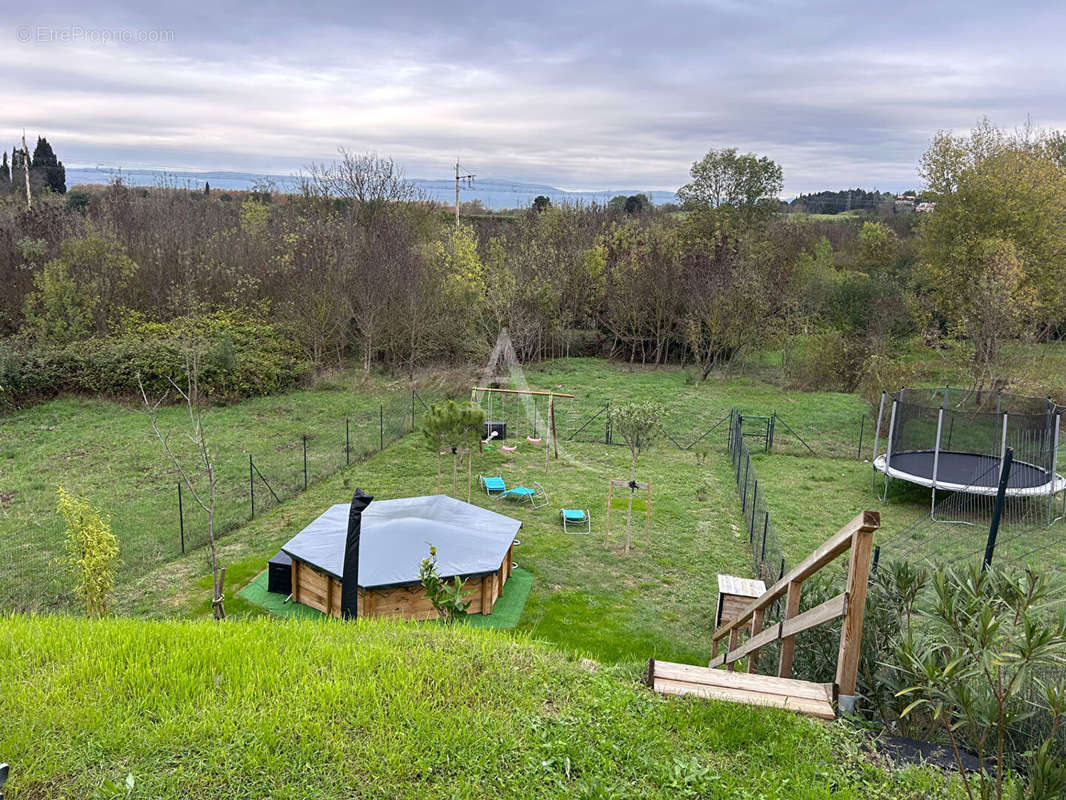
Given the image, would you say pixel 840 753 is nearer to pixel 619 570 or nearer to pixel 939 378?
pixel 619 570

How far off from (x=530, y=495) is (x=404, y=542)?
5319 mm

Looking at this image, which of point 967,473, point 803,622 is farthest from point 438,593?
point 967,473

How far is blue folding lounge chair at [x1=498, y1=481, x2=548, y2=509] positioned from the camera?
1513 centimetres

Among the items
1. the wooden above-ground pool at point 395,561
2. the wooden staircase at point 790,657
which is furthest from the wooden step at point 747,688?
the wooden above-ground pool at point 395,561

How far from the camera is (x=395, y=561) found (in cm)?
1016

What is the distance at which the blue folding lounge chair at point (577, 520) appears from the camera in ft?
45.2

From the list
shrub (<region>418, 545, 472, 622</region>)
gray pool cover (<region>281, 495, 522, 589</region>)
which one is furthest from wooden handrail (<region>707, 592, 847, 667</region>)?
gray pool cover (<region>281, 495, 522, 589</region>)

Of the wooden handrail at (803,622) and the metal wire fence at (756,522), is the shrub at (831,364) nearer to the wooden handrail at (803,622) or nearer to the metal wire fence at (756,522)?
the metal wire fence at (756,522)

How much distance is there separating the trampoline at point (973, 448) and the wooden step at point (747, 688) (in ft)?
40.9

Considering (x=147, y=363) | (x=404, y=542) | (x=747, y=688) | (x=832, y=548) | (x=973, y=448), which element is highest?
(x=832, y=548)

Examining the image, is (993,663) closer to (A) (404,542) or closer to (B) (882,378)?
(A) (404,542)

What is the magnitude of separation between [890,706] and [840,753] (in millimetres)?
Result: 916

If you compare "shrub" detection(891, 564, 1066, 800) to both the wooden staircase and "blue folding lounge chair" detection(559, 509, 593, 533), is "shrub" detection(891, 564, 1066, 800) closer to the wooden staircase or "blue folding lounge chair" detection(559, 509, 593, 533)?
the wooden staircase

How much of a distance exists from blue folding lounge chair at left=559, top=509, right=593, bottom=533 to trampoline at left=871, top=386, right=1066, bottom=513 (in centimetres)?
743
